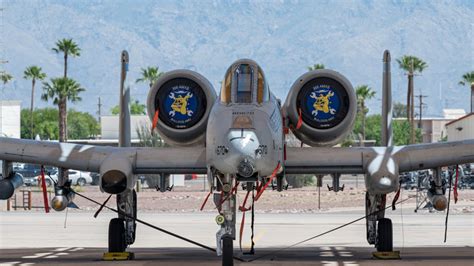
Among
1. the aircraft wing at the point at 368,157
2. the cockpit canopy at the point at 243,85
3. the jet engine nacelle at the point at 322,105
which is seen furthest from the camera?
the jet engine nacelle at the point at 322,105

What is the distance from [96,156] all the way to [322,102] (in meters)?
4.04

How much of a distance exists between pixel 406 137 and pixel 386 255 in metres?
126

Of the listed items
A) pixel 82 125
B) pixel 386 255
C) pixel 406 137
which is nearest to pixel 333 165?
pixel 386 255

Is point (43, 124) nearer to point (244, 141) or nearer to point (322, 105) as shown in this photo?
point (322, 105)

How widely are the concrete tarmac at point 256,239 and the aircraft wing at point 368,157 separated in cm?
161

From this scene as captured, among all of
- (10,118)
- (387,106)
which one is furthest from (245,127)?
(10,118)

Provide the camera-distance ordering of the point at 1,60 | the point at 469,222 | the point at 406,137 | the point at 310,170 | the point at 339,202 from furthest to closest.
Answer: the point at 406,137
the point at 1,60
the point at 339,202
the point at 469,222
the point at 310,170

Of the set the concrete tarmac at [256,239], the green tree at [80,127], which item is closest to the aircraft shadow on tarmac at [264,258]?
the concrete tarmac at [256,239]

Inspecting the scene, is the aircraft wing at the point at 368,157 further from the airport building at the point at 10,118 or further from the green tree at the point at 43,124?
the green tree at the point at 43,124

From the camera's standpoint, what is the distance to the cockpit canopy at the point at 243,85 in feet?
67.3

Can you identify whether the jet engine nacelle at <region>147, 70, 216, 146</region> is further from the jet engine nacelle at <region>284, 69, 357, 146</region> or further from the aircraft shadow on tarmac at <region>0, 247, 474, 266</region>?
the aircraft shadow on tarmac at <region>0, 247, 474, 266</region>

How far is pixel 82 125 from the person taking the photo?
188m

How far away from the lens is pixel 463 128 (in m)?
98.1

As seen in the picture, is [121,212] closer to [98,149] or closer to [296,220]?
[98,149]
